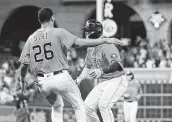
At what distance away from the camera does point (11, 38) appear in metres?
28.0

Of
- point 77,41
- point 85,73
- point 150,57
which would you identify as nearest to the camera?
point 77,41

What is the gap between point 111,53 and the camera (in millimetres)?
9711

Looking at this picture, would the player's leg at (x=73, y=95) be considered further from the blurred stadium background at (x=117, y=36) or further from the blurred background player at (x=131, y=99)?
the blurred background player at (x=131, y=99)

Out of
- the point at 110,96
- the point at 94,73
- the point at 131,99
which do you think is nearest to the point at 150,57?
the point at 131,99

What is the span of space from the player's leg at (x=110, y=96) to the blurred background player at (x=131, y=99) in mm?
4802

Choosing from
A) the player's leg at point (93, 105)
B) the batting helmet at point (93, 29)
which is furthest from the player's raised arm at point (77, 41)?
the player's leg at point (93, 105)

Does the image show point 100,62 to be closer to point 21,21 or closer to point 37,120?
point 37,120

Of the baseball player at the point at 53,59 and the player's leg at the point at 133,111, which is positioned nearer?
the baseball player at the point at 53,59

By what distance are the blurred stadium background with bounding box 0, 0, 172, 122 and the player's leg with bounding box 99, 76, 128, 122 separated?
4.36 m

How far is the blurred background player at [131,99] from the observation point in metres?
15.0

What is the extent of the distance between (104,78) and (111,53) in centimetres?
63

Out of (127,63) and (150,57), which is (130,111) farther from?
(127,63)

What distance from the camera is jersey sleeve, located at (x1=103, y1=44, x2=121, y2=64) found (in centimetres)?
961

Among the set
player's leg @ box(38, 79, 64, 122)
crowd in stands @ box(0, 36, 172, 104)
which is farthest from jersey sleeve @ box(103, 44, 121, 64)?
crowd in stands @ box(0, 36, 172, 104)
